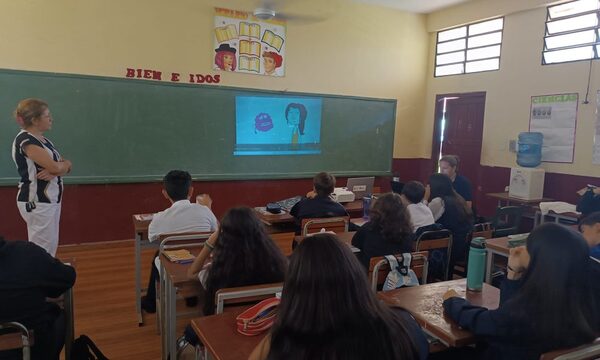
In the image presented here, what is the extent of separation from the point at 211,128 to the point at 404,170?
341 centimetres

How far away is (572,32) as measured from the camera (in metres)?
5.13

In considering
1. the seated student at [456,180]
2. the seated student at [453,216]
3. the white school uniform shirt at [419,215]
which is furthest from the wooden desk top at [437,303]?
the seated student at [456,180]

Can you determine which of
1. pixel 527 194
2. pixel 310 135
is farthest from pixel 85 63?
pixel 527 194

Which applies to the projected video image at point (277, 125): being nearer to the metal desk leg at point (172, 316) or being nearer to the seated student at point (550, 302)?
the metal desk leg at point (172, 316)

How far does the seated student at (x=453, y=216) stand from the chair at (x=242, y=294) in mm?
2108

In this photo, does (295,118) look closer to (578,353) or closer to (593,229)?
(593,229)

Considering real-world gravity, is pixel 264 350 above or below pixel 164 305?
above

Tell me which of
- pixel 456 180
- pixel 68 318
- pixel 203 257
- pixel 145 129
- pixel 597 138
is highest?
pixel 597 138

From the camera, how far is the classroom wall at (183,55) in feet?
14.9

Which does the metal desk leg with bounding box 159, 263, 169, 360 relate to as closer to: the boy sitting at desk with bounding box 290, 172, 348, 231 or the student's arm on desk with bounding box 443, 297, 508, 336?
the boy sitting at desk with bounding box 290, 172, 348, 231

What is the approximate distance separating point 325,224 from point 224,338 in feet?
6.39

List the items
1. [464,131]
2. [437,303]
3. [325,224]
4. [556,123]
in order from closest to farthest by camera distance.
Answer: [437,303] < [325,224] < [556,123] < [464,131]

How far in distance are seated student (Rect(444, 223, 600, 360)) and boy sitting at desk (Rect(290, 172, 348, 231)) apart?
205cm

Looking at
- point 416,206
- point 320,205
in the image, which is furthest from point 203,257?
point 416,206
